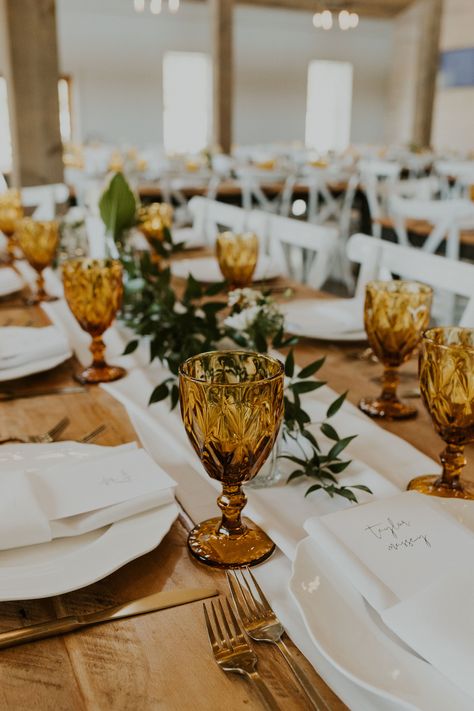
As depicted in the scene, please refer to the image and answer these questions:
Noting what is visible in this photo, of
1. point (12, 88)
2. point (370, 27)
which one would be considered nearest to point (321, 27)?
point (370, 27)

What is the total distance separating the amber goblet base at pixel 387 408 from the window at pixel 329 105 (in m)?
14.6

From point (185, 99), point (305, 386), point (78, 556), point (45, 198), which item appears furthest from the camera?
point (185, 99)

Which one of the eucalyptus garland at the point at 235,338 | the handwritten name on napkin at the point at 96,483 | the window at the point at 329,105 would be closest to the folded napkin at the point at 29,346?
the eucalyptus garland at the point at 235,338

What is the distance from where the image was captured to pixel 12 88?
430 cm

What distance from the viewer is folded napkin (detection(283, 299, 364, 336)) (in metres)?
1.52

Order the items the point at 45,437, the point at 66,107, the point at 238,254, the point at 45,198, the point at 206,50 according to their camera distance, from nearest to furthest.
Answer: the point at 45,437
the point at 238,254
the point at 45,198
the point at 66,107
the point at 206,50

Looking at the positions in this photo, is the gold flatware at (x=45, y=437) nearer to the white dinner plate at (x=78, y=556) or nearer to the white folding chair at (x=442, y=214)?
the white dinner plate at (x=78, y=556)

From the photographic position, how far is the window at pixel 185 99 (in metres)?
14.0

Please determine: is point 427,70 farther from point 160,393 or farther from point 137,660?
point 137,660

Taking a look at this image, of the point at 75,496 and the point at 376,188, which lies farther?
the point at 376,188

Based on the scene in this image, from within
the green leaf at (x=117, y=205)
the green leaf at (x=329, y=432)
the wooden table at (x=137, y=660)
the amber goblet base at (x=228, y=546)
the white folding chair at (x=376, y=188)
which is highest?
the green leaf at (x=117, y=205)

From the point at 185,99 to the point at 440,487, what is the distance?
14.4 metres

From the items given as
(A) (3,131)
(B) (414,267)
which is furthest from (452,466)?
(A) (3,131)

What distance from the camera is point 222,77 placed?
9.38m
